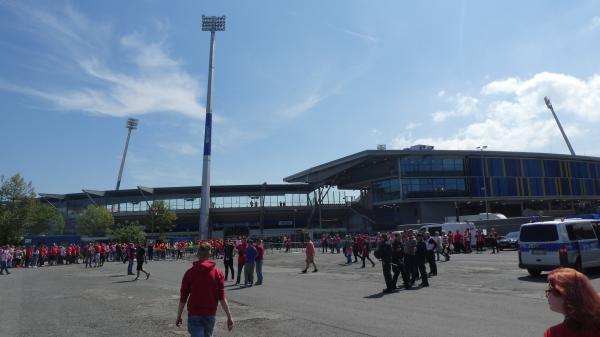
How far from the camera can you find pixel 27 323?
9.82 meters

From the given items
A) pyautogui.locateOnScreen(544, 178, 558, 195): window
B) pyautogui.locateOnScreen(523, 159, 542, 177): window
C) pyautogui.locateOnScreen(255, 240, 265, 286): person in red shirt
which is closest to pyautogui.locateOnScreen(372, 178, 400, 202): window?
pyautogui.locateOnScreen(523, 159, 542, 177): window

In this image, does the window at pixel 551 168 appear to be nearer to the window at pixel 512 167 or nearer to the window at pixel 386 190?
the window at pixel 512 167

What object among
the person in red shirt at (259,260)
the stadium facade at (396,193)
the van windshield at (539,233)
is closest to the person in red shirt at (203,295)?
the person in red shirt at (259,260)

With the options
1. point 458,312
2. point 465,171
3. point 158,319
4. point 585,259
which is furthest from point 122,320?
point 465,171

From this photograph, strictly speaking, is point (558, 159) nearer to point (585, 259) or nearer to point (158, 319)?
point (585, 259)

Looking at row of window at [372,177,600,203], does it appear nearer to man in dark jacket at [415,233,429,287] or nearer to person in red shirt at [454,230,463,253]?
person in red shirt at [454,230,463,253]

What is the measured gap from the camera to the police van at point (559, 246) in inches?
595

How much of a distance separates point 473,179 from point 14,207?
6365 cm

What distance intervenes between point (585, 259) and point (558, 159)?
235ft

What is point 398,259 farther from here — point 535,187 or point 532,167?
point 532,167

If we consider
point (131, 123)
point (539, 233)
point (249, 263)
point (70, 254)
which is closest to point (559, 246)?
point (539, 233)

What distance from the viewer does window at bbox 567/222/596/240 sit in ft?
50.8

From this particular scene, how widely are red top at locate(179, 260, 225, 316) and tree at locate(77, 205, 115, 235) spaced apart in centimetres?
7717

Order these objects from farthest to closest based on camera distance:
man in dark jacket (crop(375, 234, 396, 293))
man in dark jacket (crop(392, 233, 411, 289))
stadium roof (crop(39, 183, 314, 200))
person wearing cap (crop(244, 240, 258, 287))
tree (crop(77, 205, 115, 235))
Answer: stadium roof (crop(39, 183, 314, 200)), tree (crop(77, 205, 115, 235)), person wearing cap (crop(244, 240, 258, 287)), man in dark jacket (crop(392, 233, 411, 289)), man in dark jacket (crop(375, 234, 396, 293))
